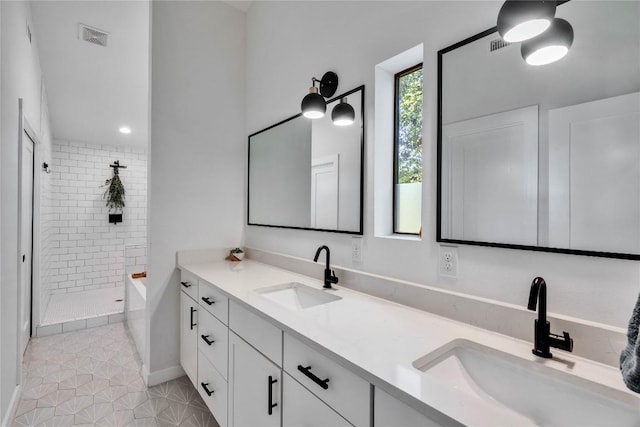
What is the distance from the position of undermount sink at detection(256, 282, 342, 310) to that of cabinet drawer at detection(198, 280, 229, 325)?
0.20m

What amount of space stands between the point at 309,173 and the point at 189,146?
1065 millimetres

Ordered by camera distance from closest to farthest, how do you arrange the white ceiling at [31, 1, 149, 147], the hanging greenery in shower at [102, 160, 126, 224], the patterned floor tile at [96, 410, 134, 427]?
the patterned floor tile at [96, 410, 134, 427] → the white ceiling at [31, 1, 149, 147] → the hanging greenery in shower at [102, 160, 126, 224]

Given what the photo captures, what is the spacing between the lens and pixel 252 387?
1.32 metres

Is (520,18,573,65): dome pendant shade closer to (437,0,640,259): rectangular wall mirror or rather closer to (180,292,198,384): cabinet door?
(437,0,640,259): rectangular wall mirror

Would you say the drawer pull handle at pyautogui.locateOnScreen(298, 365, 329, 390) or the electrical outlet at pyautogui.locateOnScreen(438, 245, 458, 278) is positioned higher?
the electrical outlet at pyautogui.locateOnScreen(438, 245, 458, 278)

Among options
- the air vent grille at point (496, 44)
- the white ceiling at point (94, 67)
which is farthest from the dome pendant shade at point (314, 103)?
the white ceiling at point (94, 67)

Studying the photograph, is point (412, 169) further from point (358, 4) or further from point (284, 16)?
point (284, 16)

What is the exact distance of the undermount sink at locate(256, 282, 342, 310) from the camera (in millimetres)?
1599

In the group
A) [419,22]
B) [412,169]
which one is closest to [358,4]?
[419,22]

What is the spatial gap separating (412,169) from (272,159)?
1.19m

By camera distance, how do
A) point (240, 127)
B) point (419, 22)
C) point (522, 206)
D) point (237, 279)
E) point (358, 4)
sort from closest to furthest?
point (522, 206), point (419, 22), point (358, 4), point (237, 279), point (240, 127)

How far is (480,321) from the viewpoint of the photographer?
1.09 m

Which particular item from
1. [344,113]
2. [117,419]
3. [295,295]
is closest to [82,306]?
[117,419]

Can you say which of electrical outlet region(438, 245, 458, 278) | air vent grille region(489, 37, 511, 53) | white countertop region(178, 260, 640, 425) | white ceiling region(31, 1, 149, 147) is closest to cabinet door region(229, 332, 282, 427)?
white countertop region(178, 260, 640, 425)
